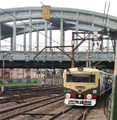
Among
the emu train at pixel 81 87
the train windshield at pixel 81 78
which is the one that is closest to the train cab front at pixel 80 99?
the emu train at pixel 81 87

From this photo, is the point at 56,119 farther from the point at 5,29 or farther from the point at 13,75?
the point at 13,75

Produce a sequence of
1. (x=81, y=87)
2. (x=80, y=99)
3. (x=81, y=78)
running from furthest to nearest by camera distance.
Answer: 1. (x=81, y=78)
2. (x=81, y=87)
3. (x=80, y=99)

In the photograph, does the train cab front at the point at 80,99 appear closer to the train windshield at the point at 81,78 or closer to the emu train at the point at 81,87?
the emu train at the point at 81,87

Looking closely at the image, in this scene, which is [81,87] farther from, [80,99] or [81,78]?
[80,99]

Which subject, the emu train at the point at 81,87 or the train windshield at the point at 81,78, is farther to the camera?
the train windshield at the point at 81,78

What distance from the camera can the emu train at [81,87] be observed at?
13328 millimetres

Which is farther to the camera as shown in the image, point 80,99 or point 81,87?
point 81,87

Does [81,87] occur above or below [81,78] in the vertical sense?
below

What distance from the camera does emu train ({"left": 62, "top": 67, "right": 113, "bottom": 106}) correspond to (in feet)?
43.7

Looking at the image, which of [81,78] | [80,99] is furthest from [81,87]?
[80,99]

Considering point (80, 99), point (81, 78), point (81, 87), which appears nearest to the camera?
point (80, 99)

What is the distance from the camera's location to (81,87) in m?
13.5

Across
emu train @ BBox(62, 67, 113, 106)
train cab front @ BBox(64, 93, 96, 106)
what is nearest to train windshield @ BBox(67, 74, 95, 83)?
emu train @ BBox(62, 67, 113, 106)

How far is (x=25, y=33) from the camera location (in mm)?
55406
